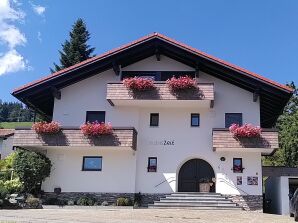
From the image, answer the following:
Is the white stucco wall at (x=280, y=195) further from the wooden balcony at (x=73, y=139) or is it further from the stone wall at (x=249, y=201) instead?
the wooden balcony at (x=73, y=139)

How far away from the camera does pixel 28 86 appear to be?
23547 millimetres

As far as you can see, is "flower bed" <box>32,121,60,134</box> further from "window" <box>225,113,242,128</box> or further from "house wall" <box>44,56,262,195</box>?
"window" <box>225,113,242,128</box>

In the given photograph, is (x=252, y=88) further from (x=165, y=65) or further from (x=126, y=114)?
(x=126, y=114)

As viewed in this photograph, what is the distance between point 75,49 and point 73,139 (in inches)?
850

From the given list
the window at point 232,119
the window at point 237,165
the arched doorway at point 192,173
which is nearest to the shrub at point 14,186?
the arched doorway at point 192,173

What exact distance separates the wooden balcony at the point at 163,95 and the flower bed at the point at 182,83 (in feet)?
0.78

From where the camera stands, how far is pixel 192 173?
76.3 feet

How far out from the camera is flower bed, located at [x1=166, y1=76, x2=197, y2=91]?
2230 cm

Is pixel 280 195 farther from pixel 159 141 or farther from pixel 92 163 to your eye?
pixel 92 163

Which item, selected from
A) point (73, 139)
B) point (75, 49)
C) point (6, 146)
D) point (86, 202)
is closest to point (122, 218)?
point (86, 202)

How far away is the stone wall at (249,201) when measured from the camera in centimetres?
2162

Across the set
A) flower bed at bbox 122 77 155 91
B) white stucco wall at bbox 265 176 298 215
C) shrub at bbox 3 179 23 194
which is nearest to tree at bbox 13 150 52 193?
shrub at bbox 3 179 23 194

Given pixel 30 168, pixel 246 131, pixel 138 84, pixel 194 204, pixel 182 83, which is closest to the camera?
pixel 194 204

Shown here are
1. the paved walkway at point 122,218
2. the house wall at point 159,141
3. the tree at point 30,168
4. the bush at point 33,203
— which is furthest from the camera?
the house wall at point 159,141
